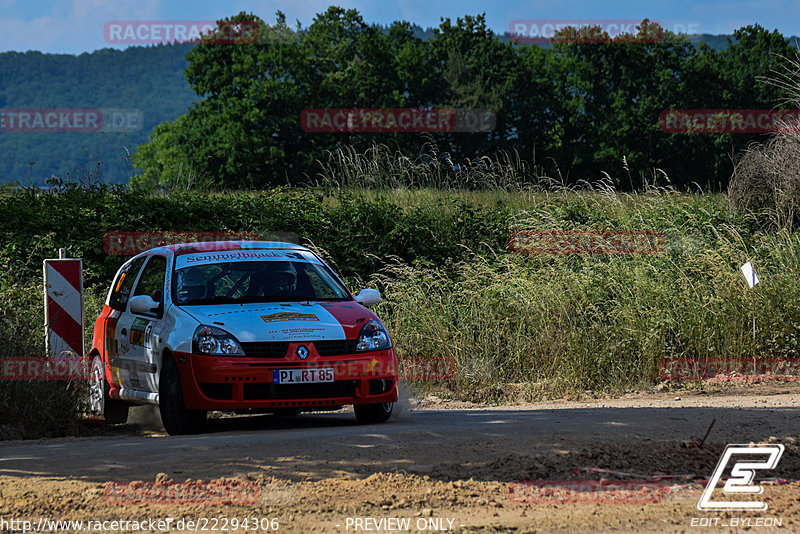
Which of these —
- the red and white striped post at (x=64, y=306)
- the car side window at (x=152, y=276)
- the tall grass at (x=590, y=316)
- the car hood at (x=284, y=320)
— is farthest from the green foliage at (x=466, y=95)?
the car hood at (x=284, y=320)

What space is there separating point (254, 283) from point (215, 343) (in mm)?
1419

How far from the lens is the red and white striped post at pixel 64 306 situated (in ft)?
36.3

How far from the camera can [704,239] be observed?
56.5 feet

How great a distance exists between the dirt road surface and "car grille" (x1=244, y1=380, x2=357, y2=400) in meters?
0.33

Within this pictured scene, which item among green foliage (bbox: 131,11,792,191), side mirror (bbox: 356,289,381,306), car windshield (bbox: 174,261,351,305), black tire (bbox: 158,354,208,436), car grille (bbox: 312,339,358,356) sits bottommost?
black tire (bbox: 158,354,208,436)

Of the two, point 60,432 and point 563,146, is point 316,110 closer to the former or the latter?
point 563,146

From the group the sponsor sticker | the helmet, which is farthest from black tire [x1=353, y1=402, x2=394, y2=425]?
the helmet

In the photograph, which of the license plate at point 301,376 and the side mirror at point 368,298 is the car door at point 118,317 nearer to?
the license plate at point 301,376

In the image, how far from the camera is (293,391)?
8461mm

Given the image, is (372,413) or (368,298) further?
(368,298)

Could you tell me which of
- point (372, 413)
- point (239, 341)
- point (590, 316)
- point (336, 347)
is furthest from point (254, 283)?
point (590, 316)

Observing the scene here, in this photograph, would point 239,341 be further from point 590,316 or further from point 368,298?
point 590,316

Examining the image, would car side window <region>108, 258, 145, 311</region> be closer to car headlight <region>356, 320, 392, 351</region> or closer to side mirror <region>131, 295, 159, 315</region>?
side mirror <region>131, 295, 159, 315</region>

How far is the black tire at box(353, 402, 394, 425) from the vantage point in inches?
360
